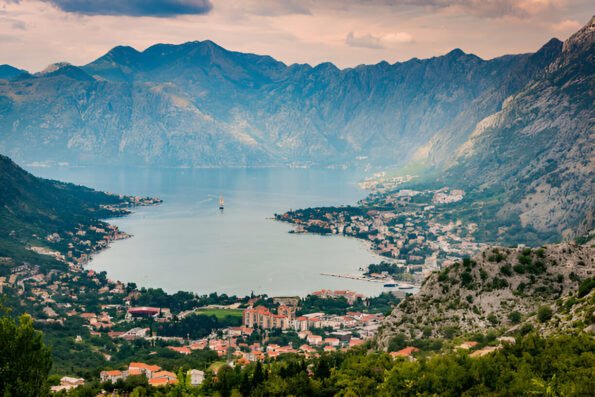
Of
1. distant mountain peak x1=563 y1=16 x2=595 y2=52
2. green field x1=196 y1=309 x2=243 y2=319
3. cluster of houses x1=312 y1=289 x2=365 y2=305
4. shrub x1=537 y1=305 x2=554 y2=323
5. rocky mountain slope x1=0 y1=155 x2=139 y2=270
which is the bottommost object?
green field x1=196 y1=309 x2=243 y2=319

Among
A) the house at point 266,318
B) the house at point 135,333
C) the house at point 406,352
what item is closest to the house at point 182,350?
the house at point 135,333

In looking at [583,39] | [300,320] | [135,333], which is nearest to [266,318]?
[300,320]

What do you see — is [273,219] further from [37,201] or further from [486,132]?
[486,132]

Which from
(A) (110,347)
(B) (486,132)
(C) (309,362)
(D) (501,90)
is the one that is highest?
(D) (501,90)

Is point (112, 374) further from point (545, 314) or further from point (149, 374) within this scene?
point (545, 314)

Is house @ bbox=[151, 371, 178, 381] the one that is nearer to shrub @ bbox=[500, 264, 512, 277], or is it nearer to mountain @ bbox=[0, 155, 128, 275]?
shrub @ bbox=[500, 264, 512, 277]

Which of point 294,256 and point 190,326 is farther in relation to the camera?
point 294,256

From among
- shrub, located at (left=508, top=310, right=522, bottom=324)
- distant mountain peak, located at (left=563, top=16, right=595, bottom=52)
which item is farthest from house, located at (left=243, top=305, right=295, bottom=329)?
distant mountain peak, located at (left=563, top=16, right=595, bottom=52)

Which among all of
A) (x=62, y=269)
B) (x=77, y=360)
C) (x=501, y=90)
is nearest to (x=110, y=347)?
(x=77, y=360)
